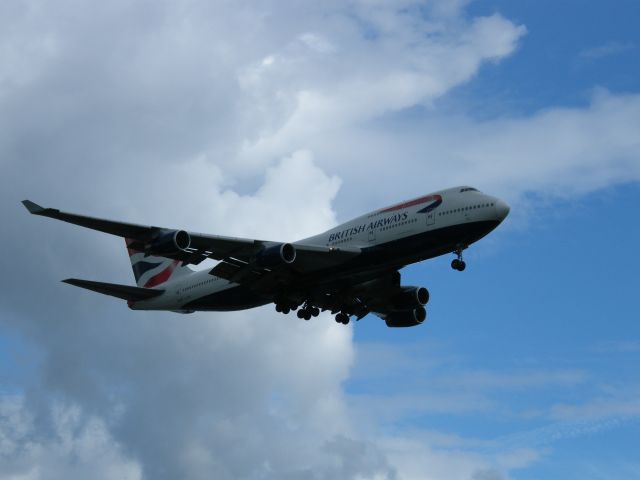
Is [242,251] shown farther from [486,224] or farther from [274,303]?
[486,224]

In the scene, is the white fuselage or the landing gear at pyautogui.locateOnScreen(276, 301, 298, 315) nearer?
the white fuselage

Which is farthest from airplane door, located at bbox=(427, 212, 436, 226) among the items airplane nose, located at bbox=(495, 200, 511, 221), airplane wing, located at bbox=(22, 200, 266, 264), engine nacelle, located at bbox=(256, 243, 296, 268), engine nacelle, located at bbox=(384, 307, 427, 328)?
engine nacelle, located at bbox=(384, 307, 427, 328)

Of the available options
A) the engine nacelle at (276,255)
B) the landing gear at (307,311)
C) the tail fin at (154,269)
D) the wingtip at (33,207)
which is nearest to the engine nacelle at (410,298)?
the landing gear at (307,311)

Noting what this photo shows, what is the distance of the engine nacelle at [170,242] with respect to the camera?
43.7 metres

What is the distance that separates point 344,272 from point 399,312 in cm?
1029

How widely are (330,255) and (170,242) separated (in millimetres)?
8114

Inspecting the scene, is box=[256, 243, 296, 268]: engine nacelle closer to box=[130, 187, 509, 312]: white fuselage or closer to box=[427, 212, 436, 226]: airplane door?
box=[130, 187, 509, 312]: white fuselage

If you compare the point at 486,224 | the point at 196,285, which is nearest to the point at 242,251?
the point at 196,285

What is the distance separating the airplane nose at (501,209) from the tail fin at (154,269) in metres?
22.2

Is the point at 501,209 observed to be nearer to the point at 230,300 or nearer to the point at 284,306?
the point at 284,306

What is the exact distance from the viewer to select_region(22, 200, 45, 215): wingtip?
39688 mm

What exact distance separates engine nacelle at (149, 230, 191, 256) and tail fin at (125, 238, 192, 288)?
45.6ft

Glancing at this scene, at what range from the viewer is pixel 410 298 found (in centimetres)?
5422

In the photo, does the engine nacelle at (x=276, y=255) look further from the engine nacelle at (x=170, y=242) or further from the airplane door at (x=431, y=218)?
the airplane door at (x=431, y=218)
